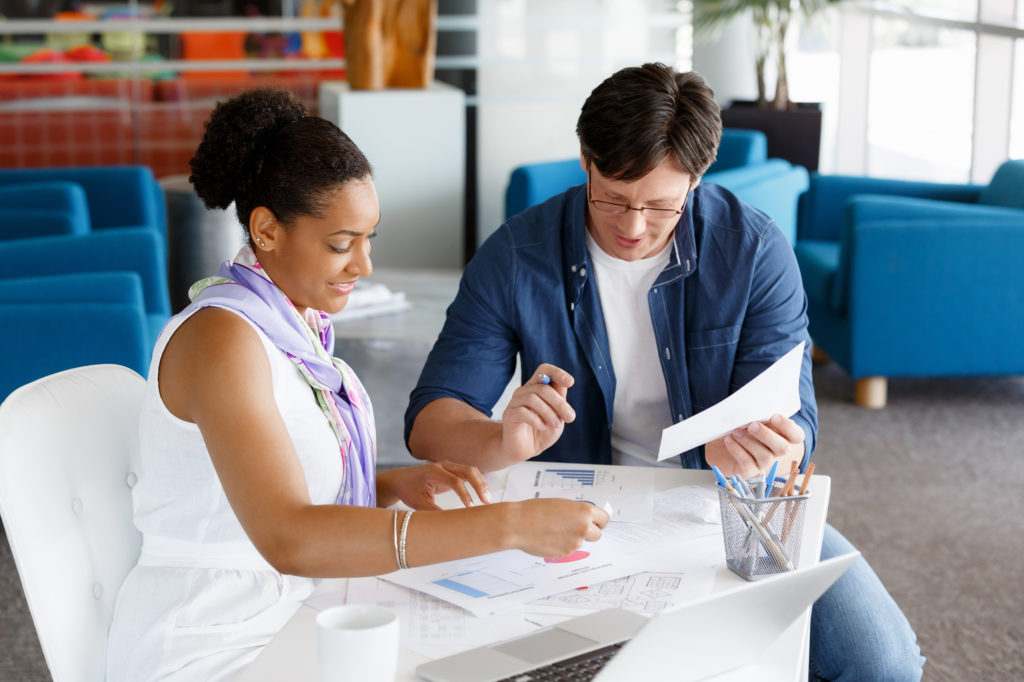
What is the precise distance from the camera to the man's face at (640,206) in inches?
71.7

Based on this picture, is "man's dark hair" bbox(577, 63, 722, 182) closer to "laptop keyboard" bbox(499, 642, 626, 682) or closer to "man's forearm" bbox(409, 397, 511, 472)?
"man's forearm" bbox(409, 397, 511, 472)

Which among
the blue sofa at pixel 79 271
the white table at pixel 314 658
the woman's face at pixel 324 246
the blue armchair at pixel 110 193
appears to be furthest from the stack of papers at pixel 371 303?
the white table at pixel 314 658

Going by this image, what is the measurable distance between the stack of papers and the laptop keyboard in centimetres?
254

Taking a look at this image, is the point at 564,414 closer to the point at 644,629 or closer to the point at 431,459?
the point at 431,459

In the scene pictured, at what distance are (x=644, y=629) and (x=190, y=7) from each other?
238 inches

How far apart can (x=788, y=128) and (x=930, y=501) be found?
3061 mm

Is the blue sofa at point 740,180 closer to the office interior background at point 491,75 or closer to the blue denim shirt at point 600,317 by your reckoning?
the office interior background at point 491,75

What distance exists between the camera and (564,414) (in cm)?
161

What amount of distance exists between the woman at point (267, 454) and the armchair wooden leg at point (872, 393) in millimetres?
3089

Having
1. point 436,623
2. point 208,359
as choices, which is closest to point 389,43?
point 208,359

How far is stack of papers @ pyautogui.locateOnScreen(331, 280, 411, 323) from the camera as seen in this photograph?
144 inches

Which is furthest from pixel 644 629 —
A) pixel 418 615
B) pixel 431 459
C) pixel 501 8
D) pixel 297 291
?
pixel 501 8

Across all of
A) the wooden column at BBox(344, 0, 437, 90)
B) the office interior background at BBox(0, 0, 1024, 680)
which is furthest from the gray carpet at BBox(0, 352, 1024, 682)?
the wooden column at BBox(344, 0, 437, 90)

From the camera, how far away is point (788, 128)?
19.8 feet
